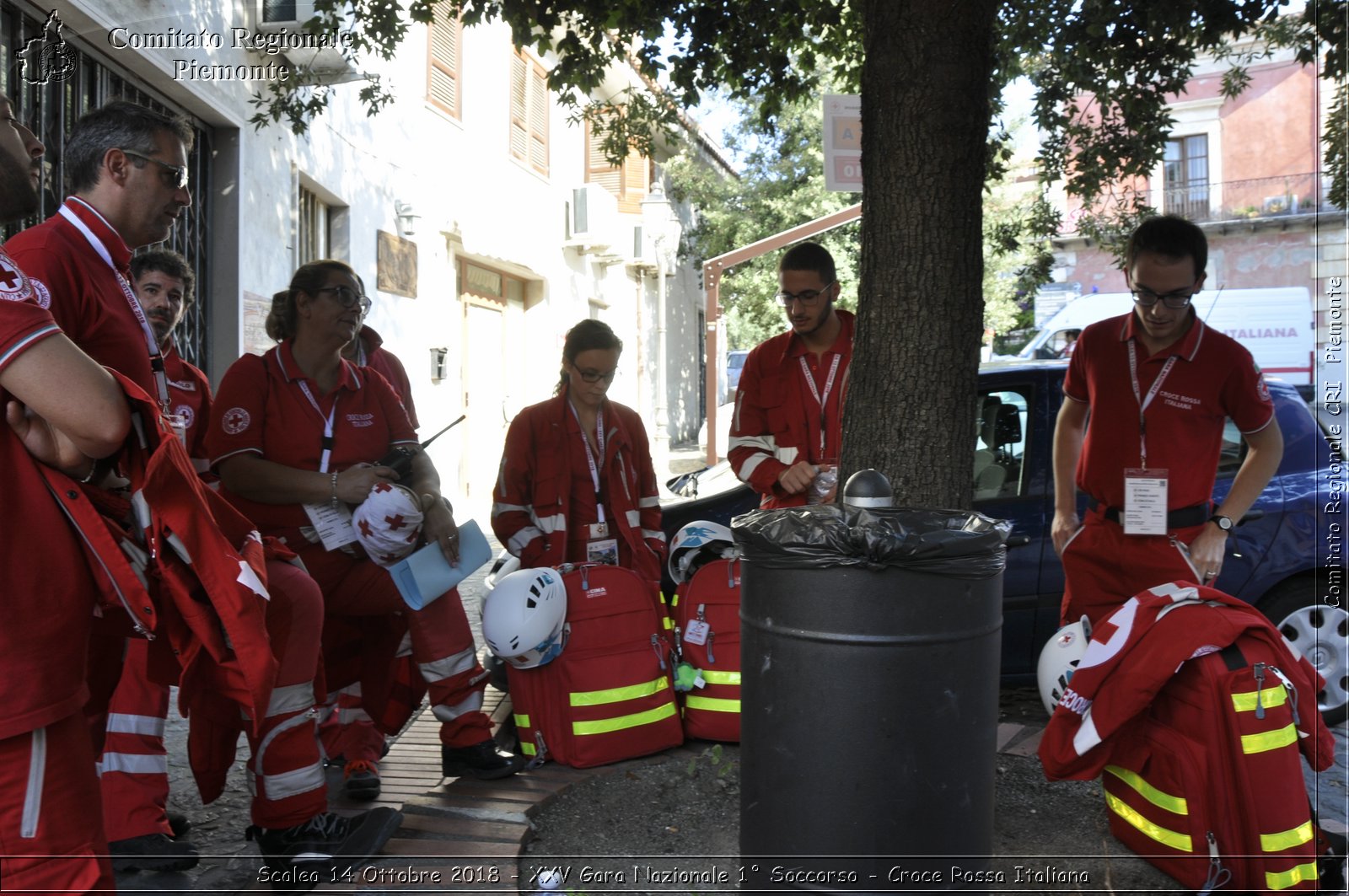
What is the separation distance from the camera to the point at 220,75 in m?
8.25

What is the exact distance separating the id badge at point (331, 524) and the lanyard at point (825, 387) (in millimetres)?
2043

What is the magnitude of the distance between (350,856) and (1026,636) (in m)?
3.38

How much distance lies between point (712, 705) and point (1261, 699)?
2.15m

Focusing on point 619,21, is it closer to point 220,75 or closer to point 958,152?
point 958,152

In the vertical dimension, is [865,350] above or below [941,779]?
above

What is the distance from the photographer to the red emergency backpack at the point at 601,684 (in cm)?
440

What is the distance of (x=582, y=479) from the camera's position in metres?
5.18

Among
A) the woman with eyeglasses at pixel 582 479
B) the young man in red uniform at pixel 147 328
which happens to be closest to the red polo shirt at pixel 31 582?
the young man in red uniform at pixel 147 328

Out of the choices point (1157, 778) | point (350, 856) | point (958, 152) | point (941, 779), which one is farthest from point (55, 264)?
point (1157, 778)

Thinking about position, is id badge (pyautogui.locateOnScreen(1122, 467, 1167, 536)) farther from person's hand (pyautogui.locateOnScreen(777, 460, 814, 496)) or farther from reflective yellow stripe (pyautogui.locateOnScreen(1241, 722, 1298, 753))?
person's hand (pyautogui.locateOnScreen(777, 460, 814, 496))

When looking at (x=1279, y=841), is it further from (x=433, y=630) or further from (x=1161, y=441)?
(x=433, y=630)

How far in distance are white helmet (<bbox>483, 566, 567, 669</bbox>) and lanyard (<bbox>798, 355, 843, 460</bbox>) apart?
134 cm

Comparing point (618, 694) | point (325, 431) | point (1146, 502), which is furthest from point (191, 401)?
point (1146, 502)

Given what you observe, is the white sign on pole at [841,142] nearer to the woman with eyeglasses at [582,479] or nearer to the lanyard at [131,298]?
the woman with eyeglasses at [582,479]
